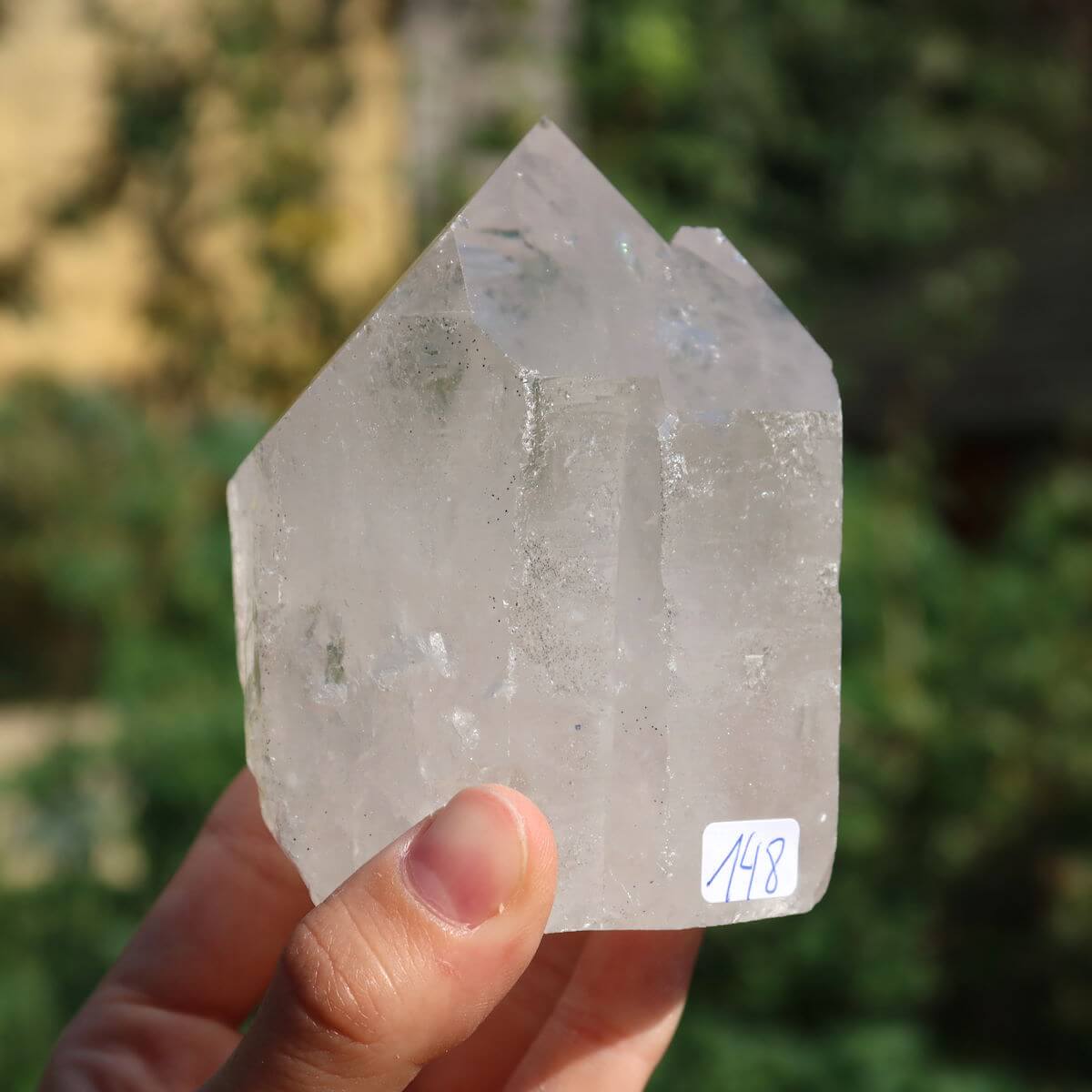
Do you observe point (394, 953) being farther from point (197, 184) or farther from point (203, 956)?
point (197, 184)

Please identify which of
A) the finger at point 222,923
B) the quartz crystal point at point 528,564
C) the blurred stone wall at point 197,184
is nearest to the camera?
the quartz crystal point at point 528,564

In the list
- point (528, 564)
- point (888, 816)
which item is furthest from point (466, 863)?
point (888, 816)

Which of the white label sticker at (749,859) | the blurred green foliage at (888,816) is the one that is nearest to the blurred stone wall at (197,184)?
the blurred green foliage at (888,816)

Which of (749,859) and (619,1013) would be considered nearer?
(749,859)

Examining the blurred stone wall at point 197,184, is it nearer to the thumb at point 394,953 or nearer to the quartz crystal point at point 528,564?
the quartz crystal point at point 528,564

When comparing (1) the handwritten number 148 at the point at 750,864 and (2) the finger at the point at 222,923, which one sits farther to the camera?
(2) the finger at the point at 222,923

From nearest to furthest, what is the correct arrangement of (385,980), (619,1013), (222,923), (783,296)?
(385,980)
(619,1013)
(222,923)
(783,296)
